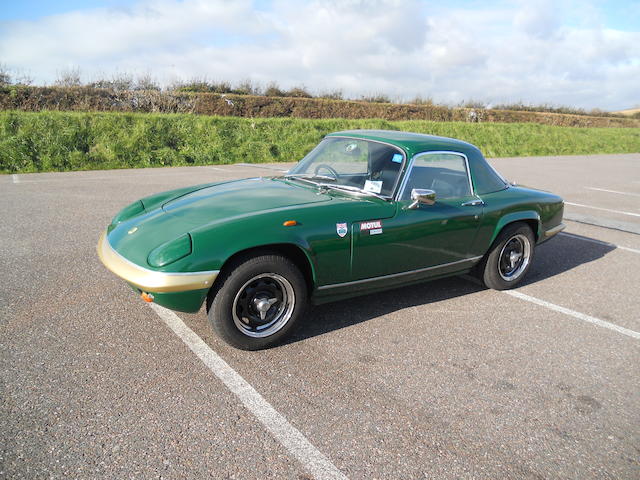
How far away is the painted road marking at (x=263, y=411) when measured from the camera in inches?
88.3

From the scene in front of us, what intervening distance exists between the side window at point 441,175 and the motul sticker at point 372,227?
0.47 meters

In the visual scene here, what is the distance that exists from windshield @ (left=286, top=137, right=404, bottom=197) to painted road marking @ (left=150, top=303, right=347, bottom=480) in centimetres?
170

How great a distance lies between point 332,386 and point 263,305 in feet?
2.36

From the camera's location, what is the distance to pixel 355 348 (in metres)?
3.37

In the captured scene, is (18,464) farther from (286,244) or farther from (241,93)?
(241,93)

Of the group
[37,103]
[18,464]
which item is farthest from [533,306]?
[37,103]

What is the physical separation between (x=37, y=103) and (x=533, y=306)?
1764 cm

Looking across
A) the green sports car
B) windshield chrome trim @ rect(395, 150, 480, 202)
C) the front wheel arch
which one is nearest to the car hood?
the green sports car

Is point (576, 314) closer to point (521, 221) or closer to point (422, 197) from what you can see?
point (521, 221)

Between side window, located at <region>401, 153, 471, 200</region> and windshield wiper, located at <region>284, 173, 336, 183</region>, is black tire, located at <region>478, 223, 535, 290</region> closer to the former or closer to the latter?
side window, located at <region>401, 153, 471, 200</region>

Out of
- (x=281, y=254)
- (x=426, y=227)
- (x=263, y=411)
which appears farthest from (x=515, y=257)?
(x=263, y=411)

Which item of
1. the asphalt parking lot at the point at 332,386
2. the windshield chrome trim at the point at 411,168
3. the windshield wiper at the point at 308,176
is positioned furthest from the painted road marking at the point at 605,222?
the windshield wiper at the point at 308,176

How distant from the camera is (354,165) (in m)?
4.23

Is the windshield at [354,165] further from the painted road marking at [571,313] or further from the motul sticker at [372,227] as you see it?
the painted road marking at [571,313]
